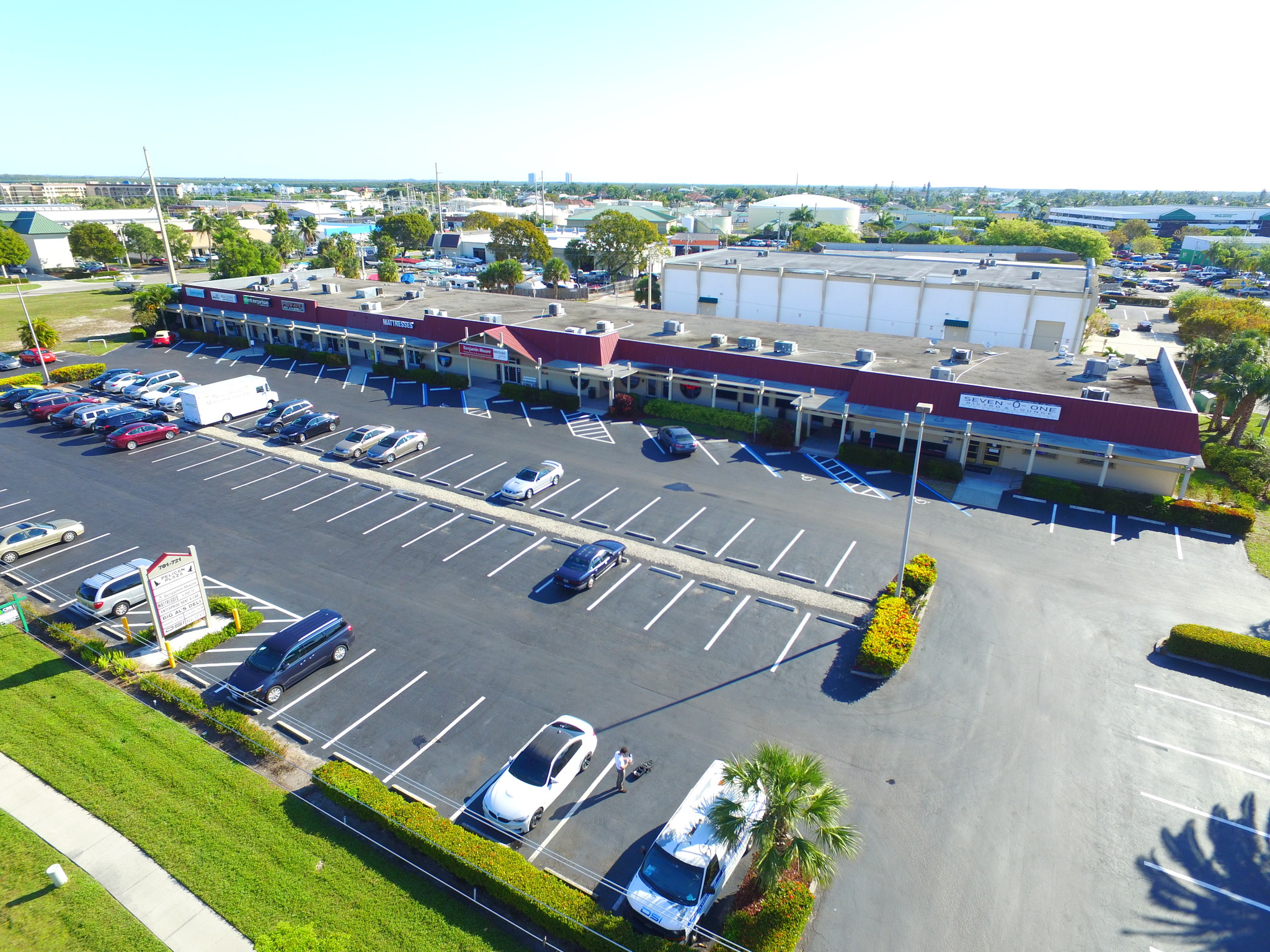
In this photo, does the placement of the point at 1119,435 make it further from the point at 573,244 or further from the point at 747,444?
the point at 573,244

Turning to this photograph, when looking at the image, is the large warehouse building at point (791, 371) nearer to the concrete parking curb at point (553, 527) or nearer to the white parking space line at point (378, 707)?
the concrete parking curb at point (553, 527)

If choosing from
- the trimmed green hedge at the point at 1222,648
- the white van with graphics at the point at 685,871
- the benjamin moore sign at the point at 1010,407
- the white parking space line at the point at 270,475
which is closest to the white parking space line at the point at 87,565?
the white parking space line at the point at 270,475

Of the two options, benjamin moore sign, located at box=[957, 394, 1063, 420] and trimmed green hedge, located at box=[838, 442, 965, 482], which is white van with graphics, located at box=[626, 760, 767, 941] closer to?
trimmed green hedge, located at box=[838, 442, 965, 482]

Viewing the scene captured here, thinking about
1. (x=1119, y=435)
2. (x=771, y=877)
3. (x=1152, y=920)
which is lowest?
(x=1152, y=920)

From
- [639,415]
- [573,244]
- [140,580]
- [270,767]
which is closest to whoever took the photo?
[270,767]

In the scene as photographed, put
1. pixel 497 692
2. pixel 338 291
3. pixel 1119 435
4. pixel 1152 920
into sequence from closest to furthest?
pixel 1152 920 < pixel 497 692 < pixel 1119 435 < pixel 338 291

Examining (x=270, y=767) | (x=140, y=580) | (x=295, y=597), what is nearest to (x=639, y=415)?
(x=295, y=597)

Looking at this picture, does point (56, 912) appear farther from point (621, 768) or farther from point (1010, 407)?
point (1010, 407)
